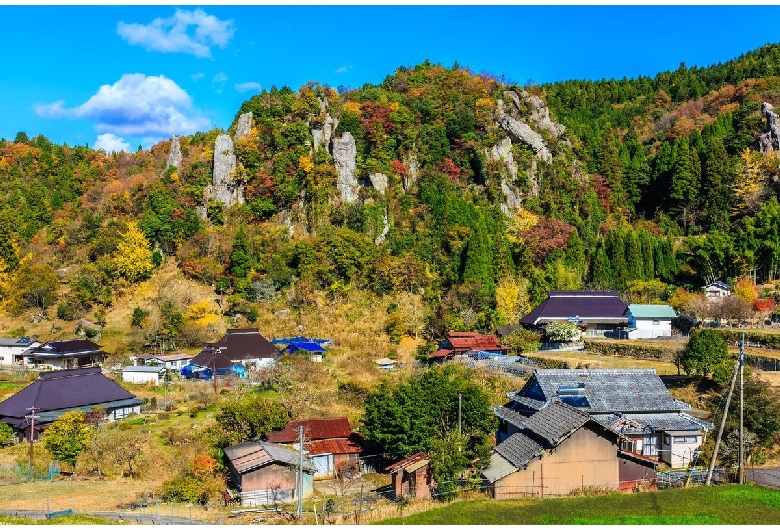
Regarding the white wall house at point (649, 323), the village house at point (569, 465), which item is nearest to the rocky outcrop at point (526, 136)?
the white wall house at point (649, 323)

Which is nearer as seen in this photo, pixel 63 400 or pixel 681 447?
pixel 681 447

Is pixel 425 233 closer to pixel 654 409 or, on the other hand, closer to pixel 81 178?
pixel 654 409

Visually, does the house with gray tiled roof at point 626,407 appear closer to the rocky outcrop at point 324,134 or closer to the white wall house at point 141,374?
the white wall house at point 141,374

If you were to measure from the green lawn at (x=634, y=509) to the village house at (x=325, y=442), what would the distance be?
6162 millimetres

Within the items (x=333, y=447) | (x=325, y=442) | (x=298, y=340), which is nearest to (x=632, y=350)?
(x=333, y=447)

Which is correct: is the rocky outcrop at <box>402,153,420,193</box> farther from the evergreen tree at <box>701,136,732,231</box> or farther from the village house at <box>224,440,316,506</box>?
the village house at <box>224,440,316,506</box>

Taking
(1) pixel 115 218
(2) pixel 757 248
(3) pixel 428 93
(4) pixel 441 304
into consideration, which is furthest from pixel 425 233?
(1) pixel 115 218

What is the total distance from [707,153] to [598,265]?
17072 millimetres

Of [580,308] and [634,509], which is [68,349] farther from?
[634,509]

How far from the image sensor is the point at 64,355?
134 ft

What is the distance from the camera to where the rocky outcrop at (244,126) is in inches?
2303

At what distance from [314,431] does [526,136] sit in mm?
40403

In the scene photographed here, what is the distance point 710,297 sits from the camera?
136 ft

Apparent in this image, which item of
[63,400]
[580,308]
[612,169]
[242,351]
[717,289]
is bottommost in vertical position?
[63,400]
